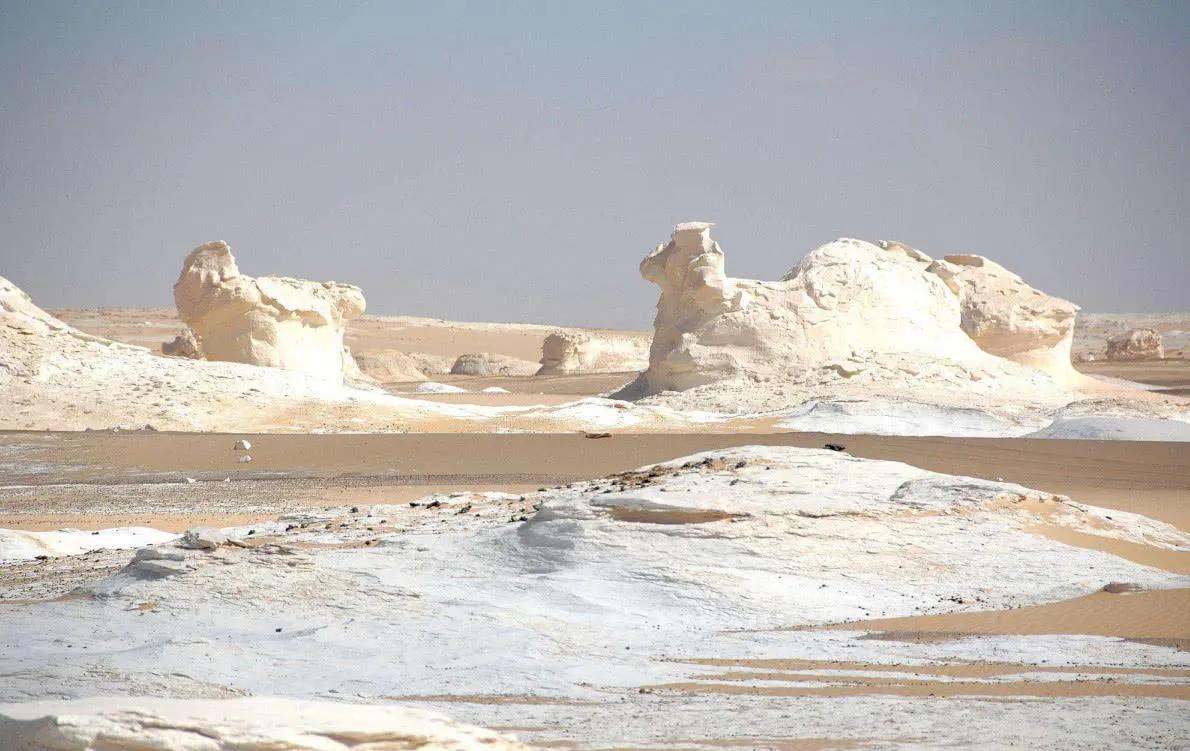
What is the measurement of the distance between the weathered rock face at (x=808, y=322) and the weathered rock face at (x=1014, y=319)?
0.84 metres

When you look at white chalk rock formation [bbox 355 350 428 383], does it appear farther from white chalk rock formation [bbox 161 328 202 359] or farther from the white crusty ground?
the white crusty ground

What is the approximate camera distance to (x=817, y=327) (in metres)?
25.0

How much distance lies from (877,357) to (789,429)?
397 centimetres

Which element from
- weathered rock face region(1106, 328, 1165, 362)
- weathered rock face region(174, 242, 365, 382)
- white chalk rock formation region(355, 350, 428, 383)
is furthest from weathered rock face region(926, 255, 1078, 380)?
weathered rock face region(1106, 328, 1165, 362)

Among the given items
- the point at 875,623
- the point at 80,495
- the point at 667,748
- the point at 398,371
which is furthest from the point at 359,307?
the point at 667,748

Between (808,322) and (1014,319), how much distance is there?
5.28 m

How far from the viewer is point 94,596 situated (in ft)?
23.6

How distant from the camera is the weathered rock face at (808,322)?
24578mm

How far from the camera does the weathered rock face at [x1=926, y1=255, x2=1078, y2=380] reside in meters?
27.6

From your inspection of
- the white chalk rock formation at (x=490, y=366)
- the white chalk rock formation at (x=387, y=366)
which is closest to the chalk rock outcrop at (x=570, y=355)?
the white chalk rock formation at (x=490, y=366)

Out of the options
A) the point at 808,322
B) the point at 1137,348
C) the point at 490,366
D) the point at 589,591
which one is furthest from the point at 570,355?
the point at 589,591

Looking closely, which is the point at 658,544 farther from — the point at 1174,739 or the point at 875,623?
the point at 1174,739

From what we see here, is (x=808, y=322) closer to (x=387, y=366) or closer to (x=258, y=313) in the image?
(x=258, y=313)

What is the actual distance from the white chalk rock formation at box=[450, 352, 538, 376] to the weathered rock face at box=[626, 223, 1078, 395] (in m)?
23.2
